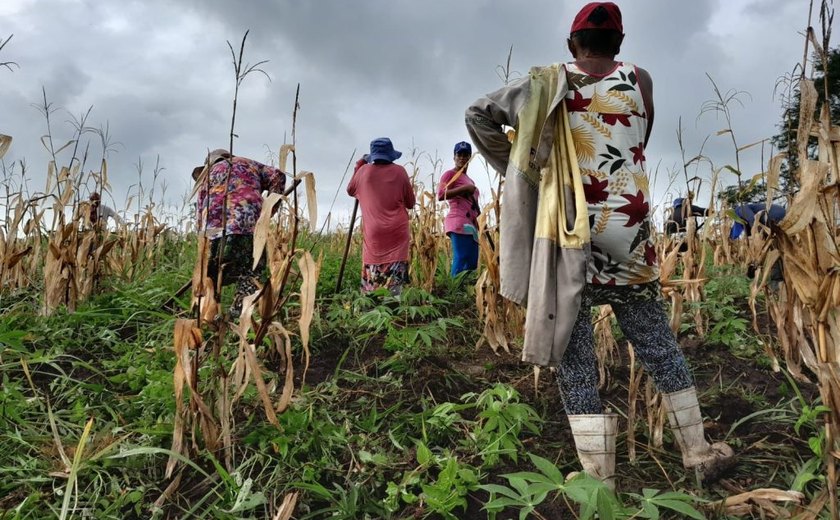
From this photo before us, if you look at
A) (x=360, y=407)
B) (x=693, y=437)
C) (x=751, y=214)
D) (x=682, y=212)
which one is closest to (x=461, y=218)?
(x=682, y=212)

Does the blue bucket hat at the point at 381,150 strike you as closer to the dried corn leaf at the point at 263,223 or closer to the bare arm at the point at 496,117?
the bare arm at the point at 496,117

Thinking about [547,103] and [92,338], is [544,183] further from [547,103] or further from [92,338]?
[92,338]

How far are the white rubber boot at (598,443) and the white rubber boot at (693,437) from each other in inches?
10.4

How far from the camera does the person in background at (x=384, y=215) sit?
13.3 ft

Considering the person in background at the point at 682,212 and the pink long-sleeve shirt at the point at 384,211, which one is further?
the pink long-sleeve shirt at the point at 384,211

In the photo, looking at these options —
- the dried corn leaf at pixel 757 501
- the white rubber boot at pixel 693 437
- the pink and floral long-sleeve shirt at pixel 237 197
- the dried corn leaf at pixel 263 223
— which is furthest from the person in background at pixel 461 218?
the dried corn leaf at pixel 757 501

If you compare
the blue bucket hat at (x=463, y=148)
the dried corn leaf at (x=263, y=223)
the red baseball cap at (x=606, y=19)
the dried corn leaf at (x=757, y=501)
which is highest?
the blue bucket hat at (x=463, y=148)

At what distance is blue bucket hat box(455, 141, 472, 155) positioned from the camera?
450cm

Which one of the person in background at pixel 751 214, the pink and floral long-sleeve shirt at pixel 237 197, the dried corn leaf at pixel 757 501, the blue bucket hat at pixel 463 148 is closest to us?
the dried corn leaf at pixel 757 501

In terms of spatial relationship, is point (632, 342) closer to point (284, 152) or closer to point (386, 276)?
point (284, 152)

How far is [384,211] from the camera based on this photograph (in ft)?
13.3

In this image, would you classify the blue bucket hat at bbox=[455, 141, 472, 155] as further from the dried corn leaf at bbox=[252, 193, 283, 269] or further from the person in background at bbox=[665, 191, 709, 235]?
the dried corn leaf at bbox=[252, 193, 283, 269]

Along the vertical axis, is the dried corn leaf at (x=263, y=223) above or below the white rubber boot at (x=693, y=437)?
above

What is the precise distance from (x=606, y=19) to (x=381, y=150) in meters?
2.57
